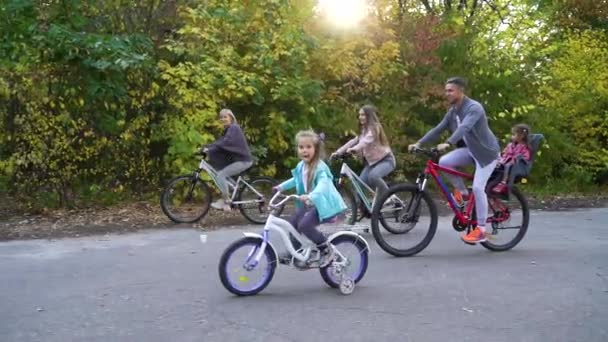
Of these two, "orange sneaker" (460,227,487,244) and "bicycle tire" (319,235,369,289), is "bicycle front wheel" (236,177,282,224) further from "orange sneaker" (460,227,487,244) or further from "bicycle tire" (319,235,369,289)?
"bicycle tire" (319,235,369,289)

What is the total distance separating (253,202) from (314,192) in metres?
4.45

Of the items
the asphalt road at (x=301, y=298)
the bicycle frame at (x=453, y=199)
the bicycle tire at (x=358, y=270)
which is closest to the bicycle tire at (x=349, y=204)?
the asphalt road at (x=301, y=298)

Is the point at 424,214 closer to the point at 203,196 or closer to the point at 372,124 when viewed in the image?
the point at 372,124

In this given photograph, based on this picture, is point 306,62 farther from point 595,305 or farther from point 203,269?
point 595,305

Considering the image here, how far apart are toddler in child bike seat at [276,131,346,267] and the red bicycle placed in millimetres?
1391

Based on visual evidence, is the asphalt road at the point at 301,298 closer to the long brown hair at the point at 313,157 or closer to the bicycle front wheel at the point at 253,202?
the long brown hair at the point at 313,157

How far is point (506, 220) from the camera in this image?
7684 mm

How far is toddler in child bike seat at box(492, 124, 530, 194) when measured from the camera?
298 inches

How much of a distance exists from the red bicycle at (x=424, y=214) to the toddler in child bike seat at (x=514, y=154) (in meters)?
0.11

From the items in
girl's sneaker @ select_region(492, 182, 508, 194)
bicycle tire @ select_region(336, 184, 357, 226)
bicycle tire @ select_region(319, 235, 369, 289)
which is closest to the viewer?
bicycle tire @ select_region(319, 235, 369, 289)

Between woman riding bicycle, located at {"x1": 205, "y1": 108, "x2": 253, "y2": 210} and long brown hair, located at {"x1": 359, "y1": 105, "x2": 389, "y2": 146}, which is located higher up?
long brown hair, located at {"x1": 359, "y1": 105, "x2": 389, "y2": 146}

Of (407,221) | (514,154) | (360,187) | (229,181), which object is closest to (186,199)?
(229,181)

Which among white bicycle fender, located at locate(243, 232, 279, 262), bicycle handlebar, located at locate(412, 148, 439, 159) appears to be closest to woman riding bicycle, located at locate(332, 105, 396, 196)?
bicycle handlebar, located at locate(412, 148, 439, 159)

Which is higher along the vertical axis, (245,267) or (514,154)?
(514,154)
